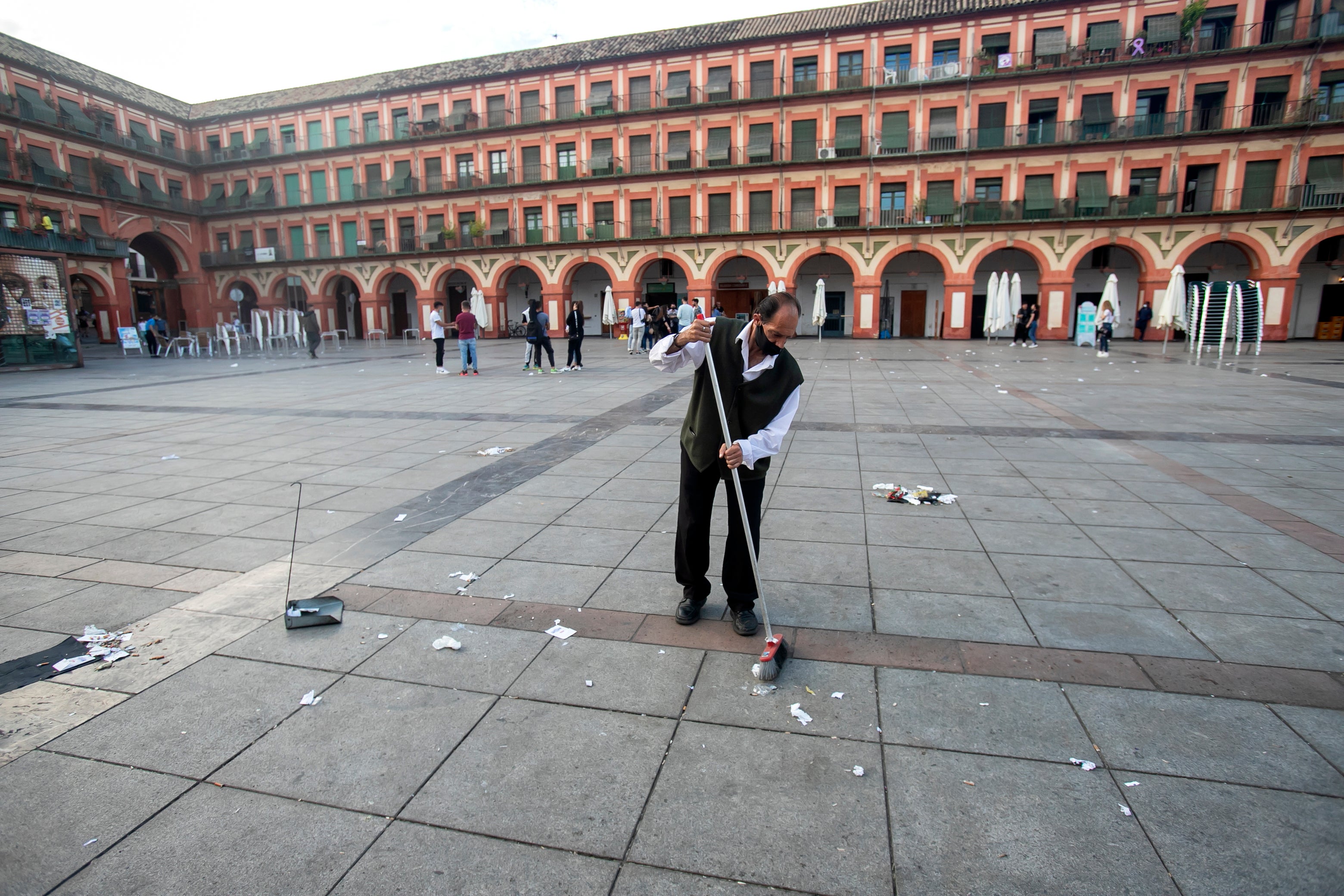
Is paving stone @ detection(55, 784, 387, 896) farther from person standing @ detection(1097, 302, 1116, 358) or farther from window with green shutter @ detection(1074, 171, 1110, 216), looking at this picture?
window with green shutter @ detection(1074, 171, 1110, 216)

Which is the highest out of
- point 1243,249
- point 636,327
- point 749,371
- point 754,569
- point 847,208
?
point 847,208

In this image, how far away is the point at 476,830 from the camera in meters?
2.27

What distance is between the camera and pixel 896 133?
30.8m

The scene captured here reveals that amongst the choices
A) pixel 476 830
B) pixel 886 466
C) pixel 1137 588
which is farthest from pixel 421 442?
pixel 1137 588

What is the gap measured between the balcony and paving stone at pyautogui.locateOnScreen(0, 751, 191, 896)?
86.4ft

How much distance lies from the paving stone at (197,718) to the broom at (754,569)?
1.92 m

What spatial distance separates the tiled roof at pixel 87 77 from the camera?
105ft

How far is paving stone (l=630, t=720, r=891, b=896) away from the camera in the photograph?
6.88ft

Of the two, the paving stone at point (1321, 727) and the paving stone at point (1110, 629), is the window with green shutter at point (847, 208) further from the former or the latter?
the paving stone at point (1321, 727)

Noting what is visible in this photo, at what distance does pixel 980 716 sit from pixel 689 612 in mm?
1438

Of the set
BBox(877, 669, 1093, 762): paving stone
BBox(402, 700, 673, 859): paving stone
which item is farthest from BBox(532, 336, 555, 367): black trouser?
BBox(877, 669, 1093, 762): paving stone

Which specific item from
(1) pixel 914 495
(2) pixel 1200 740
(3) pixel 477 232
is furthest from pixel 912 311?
(2) pixel 1200 740

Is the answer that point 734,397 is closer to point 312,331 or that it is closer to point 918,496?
point 918,496

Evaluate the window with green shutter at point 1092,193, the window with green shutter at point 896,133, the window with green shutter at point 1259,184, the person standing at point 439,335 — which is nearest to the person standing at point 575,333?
the person standing at point 439,335
